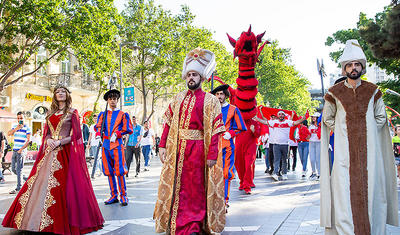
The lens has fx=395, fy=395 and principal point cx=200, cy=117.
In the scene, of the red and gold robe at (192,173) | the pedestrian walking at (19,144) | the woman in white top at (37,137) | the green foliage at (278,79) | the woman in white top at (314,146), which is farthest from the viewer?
the green foliage at (278,79)

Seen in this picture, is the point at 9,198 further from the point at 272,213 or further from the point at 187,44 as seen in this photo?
the point at 187,44

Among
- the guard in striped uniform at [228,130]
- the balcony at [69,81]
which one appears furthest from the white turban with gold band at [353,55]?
the balcony at [69,81]

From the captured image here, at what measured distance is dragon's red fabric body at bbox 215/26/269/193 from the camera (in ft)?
26.3

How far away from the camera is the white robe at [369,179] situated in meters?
4.24

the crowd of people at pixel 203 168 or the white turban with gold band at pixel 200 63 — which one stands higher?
the white turban with gold band at pixel 200 63

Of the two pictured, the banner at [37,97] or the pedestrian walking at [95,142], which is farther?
the banner at [37,97]

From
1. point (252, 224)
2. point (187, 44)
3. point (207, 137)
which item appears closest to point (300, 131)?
point (252, 224)

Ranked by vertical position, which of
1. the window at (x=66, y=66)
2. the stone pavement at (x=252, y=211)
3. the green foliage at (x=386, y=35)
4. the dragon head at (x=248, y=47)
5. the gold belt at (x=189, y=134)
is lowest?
the stone pavement at (x=252, y=211)

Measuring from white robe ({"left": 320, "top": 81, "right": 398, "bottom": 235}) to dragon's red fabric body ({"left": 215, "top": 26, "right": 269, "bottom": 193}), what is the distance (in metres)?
3.47

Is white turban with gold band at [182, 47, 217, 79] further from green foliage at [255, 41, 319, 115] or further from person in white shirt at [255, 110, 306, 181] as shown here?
green foliage at [255, 41, 319, 115]

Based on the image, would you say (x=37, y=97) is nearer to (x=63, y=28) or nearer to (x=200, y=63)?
(x=63, y=28)

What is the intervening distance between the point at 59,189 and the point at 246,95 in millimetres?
4222

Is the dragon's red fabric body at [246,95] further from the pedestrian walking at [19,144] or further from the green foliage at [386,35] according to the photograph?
the pedestrian walking at [19,144]

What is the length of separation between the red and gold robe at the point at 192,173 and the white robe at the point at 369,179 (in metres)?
1.25
